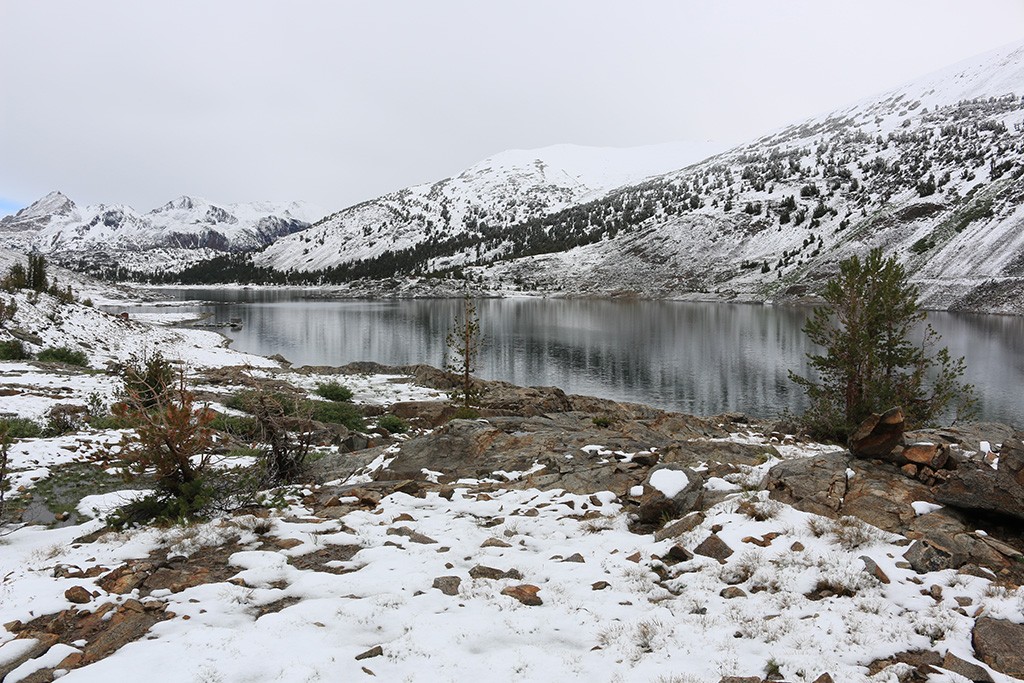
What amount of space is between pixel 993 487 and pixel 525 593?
6.28 metres

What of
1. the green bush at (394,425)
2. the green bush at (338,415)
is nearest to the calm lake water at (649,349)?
the green bush at (394,425)

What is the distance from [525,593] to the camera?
6.17 m

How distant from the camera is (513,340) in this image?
60.5m

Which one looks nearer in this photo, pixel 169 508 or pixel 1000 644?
pixel 1000 644

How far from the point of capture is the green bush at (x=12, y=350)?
25.8 m

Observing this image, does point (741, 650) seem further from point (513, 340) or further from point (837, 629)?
point (513, 340)

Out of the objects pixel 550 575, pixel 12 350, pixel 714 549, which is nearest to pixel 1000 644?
pixel 714 549

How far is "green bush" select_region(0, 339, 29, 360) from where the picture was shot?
25.8 meters

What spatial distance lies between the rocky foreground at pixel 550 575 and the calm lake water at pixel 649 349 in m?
23.4

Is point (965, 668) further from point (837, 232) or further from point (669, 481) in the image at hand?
point (837, 232)

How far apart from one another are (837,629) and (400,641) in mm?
4293

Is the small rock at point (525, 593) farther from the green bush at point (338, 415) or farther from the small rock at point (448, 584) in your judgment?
the green bush at point (338, 415)

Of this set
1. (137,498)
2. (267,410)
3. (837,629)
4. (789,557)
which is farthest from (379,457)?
(837,629)

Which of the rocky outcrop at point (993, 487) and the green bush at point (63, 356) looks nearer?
the rocky outcrop at point (993, 487)
